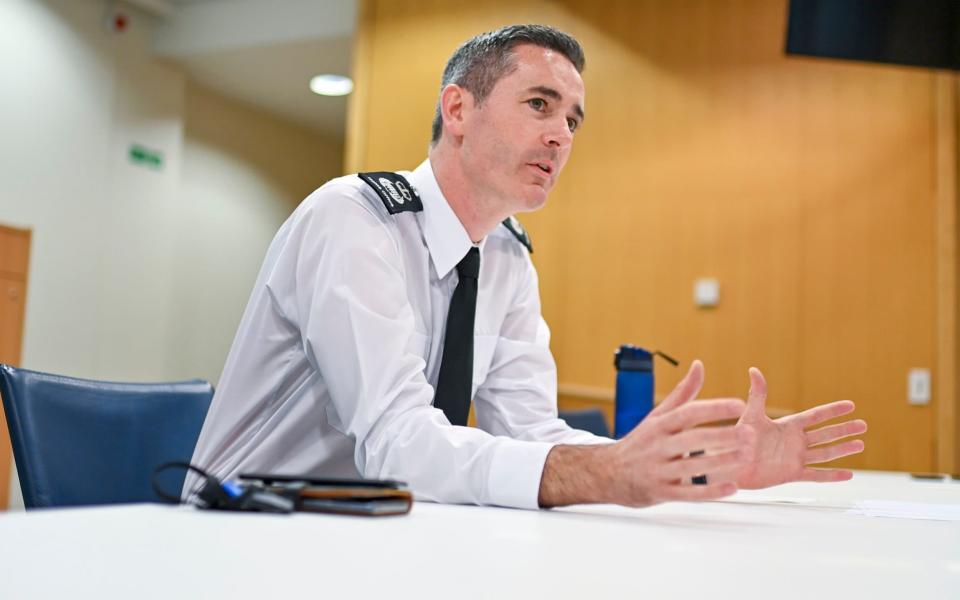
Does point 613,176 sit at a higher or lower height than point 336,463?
higher

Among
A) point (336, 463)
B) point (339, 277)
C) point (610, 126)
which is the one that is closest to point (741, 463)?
point (339, 277)

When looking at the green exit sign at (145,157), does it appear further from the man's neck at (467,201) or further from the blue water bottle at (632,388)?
the man's neck at (467,201)

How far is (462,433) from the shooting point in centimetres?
114

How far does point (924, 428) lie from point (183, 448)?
126 inches

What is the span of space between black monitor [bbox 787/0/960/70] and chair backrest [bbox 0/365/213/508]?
272 cm

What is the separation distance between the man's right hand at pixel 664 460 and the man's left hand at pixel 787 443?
0.25 meters

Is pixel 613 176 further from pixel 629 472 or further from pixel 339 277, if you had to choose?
pixel 629 472

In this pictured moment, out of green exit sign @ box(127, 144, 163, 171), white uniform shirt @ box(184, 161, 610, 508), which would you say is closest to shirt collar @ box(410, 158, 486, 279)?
white uniform shirt @ box(184, 161, 610, 508)

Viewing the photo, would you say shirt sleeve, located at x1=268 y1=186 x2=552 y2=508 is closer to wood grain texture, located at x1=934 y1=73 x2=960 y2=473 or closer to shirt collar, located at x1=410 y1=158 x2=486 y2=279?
shirt collar, located at x1=410 y1=158 x2=486 y2=279

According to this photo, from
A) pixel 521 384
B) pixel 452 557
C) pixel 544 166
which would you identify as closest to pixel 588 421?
pixel 521 384

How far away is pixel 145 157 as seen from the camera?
611 cm

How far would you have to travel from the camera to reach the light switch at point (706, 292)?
4051 millimetres

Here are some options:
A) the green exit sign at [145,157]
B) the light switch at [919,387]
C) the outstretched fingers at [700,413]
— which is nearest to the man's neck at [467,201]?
the outstretched fingers at [700,413]

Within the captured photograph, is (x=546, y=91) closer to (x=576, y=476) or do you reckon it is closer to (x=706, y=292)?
(x=576, y=476)
